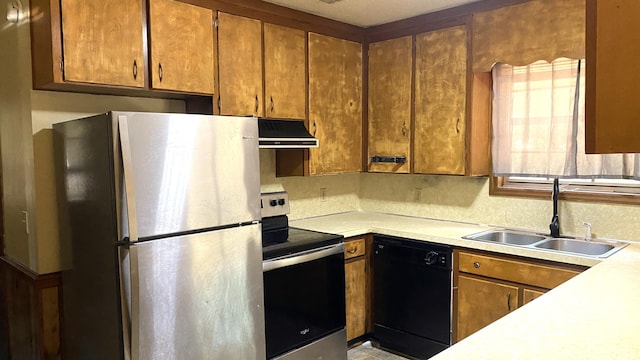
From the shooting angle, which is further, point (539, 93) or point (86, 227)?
point (539, 93)

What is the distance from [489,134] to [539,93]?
1.46 ft

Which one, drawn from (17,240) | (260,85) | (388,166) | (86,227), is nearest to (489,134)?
(388,166)

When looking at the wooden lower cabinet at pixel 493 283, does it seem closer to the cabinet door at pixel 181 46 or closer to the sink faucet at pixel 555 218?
the sink faucet at pixel 555 218

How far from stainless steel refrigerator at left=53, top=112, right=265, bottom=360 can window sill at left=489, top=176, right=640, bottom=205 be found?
6.18ft

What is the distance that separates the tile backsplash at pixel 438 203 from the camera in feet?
9.62

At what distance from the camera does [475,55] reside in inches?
126

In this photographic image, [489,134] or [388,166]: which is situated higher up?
[489,134]

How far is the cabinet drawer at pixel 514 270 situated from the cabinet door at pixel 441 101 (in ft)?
2.31

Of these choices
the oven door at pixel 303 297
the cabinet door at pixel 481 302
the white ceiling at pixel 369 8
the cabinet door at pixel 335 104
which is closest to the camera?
the oven door at pixel 303 297

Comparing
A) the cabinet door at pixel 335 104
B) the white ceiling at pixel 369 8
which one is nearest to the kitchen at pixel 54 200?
the cabinet door at pixel 335 104

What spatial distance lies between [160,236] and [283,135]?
1.29 metres

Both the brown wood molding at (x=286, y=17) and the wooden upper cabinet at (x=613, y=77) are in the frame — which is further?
the brown wood molding at (x=286, y=17)

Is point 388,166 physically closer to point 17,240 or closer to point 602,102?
point 17,240

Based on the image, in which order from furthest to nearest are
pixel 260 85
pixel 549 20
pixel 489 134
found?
pixel 489 134, pixel 260 85, pixel 549 20
